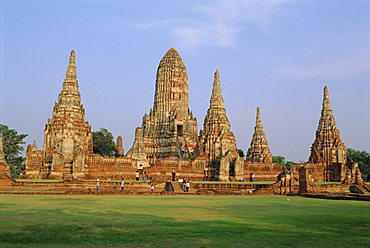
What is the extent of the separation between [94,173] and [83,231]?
126ft

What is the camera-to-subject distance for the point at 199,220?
11414mm

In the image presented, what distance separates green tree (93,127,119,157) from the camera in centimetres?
7956

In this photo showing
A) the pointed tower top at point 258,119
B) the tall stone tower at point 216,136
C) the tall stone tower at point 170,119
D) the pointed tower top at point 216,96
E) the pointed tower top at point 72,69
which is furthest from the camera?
the pointed tower top at point 258,119

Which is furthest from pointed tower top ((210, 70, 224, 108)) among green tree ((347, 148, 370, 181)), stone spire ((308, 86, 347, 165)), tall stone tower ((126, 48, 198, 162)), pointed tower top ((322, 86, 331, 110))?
green tree ((347, 148, 370, 181))

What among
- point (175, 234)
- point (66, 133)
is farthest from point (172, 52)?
point (175, 234)

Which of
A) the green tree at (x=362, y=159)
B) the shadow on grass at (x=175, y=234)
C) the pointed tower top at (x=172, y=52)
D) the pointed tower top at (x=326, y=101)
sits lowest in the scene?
the shadow on grass at (x=175, y=234)

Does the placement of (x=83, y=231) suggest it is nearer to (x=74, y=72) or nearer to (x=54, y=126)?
(x=54, y=126)

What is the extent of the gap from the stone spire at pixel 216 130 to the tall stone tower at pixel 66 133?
17206 millimetres

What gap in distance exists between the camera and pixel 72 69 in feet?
174

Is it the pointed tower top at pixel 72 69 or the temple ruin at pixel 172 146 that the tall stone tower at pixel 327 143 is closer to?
the temple ruin at pixel 172 146

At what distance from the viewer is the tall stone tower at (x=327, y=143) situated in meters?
60.5

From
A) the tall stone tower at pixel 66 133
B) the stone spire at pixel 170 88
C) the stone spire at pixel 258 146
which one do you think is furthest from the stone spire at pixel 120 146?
the tall stone tower at pixel 66 133

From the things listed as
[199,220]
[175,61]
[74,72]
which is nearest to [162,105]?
[175,61]

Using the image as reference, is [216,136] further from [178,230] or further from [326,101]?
[178,230]
